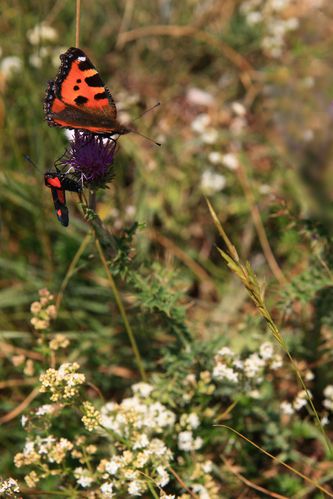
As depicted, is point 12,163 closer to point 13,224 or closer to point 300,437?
point 13,224

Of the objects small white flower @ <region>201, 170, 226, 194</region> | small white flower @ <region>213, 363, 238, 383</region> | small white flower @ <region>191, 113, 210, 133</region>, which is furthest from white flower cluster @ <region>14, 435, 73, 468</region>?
small white flower @ <region>191, 113, 210, 133</region>

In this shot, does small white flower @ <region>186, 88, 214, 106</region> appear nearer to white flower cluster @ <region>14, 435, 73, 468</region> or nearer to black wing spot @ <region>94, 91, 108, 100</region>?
black wing spot @ <region>94, 91, 108, 100</region>

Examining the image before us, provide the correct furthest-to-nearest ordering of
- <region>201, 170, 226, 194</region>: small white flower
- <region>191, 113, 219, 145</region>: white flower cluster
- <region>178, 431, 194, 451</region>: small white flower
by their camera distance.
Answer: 1. <region>191, 113, 219, 145</region>: white flower cluster
2. <region>201, 170, 226, 194</region>: small white flower
3. <region>178, 431, 194, 451</region>: small white flower

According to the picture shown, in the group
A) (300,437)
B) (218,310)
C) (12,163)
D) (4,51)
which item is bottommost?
A: (300,437)

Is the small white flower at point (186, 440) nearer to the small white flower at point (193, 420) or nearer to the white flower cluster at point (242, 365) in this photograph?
the small white flower at point (193, 420)

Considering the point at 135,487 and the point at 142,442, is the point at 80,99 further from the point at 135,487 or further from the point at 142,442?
the point at 135,487

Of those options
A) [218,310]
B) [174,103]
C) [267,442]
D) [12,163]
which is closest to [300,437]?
[267,442]

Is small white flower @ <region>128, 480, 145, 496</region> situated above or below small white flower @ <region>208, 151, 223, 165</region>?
below
